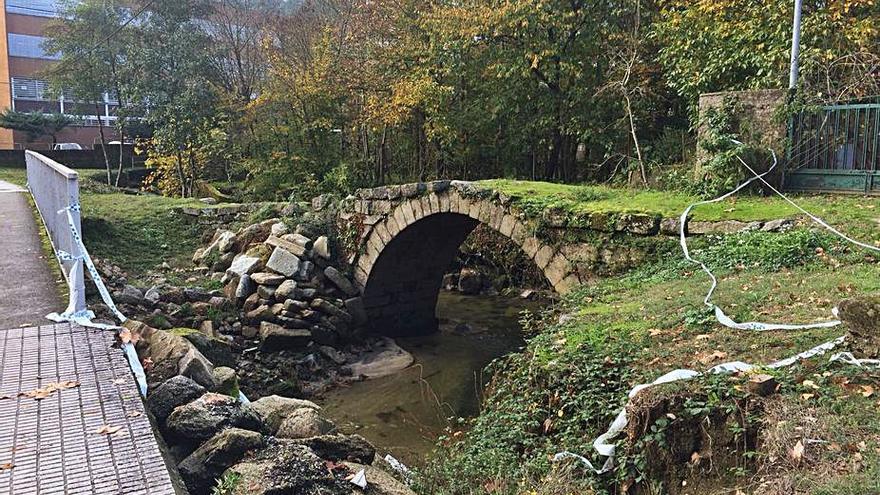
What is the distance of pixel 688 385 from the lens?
12.8ft

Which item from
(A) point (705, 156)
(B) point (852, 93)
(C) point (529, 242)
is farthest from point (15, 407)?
(B) point (852, 93)

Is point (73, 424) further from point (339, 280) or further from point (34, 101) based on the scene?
point (34, 101)

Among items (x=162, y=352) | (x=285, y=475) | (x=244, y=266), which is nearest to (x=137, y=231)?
(x=244, y=266)

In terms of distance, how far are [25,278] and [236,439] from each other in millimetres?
4074

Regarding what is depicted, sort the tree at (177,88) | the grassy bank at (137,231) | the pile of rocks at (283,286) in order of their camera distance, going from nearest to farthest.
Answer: the pile of rocks at (283,286), the grassy bank at (137,231), the tree at (177,88)

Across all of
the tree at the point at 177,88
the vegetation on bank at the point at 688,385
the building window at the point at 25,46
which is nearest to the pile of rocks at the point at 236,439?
the vegetation on bank at the point at 688,385

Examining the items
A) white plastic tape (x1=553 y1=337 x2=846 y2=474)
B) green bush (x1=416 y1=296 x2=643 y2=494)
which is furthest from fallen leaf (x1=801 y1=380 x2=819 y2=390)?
green bush (x1=416 y1=296 x2=643 y2=494)

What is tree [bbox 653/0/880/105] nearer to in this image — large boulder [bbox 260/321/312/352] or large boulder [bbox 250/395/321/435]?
large boulder [bbox 250/395/321/435]

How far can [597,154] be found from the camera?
15.7 m

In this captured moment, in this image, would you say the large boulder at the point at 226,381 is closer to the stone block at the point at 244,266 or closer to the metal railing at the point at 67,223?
the metal railing at the point at 67,223

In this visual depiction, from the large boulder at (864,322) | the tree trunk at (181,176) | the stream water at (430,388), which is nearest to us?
the large boulder at (864,322)

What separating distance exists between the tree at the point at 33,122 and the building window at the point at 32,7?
8984 millimetres

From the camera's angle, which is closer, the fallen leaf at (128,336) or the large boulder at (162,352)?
the fallen leaf at (128,336)

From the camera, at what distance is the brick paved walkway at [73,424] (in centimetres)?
313
